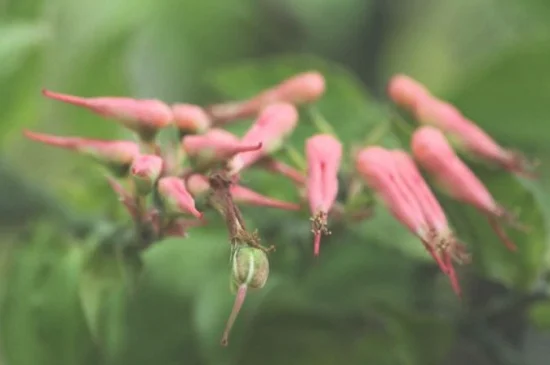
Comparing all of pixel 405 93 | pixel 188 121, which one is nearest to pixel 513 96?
pixel 405 93

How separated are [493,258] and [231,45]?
1.85 ft

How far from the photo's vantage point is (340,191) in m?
0.47

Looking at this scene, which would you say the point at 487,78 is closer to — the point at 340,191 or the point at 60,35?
the point at 340,191

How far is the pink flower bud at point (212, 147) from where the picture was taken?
38cm

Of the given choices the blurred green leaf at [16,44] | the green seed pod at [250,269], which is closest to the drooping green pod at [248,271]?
the green seed pod at [250,269]

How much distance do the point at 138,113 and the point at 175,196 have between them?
5 cm

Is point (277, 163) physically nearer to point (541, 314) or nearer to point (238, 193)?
point (238, 193)

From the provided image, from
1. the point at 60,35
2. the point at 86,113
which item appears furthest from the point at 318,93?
the point at 60,35

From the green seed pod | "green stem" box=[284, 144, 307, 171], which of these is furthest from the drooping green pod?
"green stem" box=[284, 144, 307, 171]

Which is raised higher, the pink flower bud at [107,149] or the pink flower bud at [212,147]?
the pink flower bud at [212,147]

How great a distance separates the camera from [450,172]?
44 cm

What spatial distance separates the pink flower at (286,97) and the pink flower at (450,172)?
5cm

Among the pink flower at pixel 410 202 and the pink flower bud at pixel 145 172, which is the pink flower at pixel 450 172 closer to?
the pink flower at pixel 410 202

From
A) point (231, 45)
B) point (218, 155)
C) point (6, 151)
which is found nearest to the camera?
point (218, 155)
